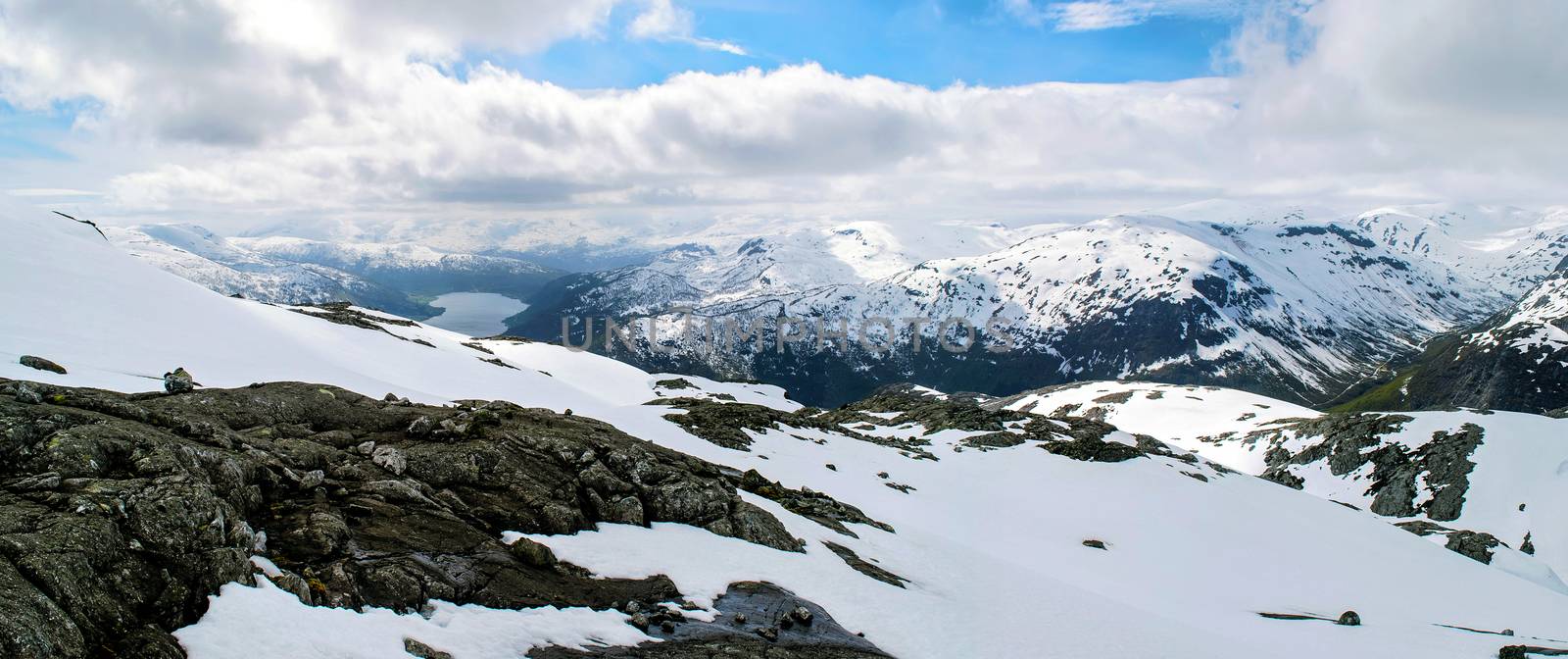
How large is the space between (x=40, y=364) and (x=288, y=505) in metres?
12.8

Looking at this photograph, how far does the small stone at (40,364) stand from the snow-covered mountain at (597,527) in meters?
0.54

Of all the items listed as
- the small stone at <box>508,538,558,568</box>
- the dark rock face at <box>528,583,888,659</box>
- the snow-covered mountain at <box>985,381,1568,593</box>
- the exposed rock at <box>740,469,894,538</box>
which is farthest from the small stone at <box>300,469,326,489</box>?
the snow-covered mountain at <box>985,381,1568,593</box>

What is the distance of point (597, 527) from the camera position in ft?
69.5

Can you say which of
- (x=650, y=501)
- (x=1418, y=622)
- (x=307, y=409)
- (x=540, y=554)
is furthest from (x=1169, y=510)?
(x=307, y=409)

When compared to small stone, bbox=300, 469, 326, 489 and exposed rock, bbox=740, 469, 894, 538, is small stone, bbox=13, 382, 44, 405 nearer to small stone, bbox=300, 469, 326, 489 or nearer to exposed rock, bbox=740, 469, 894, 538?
small stone, bbox=300, 469, 326, 489

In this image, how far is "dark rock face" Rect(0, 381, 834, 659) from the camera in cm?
1006

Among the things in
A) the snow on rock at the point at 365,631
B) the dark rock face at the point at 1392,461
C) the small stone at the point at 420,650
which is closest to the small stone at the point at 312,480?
the snow on rock at the point at 365,631

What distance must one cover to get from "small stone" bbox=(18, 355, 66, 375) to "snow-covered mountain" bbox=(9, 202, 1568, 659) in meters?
0.54

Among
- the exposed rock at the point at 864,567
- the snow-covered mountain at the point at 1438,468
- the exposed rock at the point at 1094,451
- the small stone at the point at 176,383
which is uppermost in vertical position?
the small stone at the point at 176,383

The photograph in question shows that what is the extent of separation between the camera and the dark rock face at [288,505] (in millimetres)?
10062

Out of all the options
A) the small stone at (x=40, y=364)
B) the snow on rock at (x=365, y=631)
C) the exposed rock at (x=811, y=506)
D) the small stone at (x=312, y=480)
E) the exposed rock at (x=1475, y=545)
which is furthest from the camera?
the exposed rock at (x=1475, y=545)

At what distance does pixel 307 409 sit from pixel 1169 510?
2109 inches

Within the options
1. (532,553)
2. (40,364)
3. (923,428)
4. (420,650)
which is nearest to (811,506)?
(532,553)

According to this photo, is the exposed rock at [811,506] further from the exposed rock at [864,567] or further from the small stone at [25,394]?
the small stone at [25,394]
